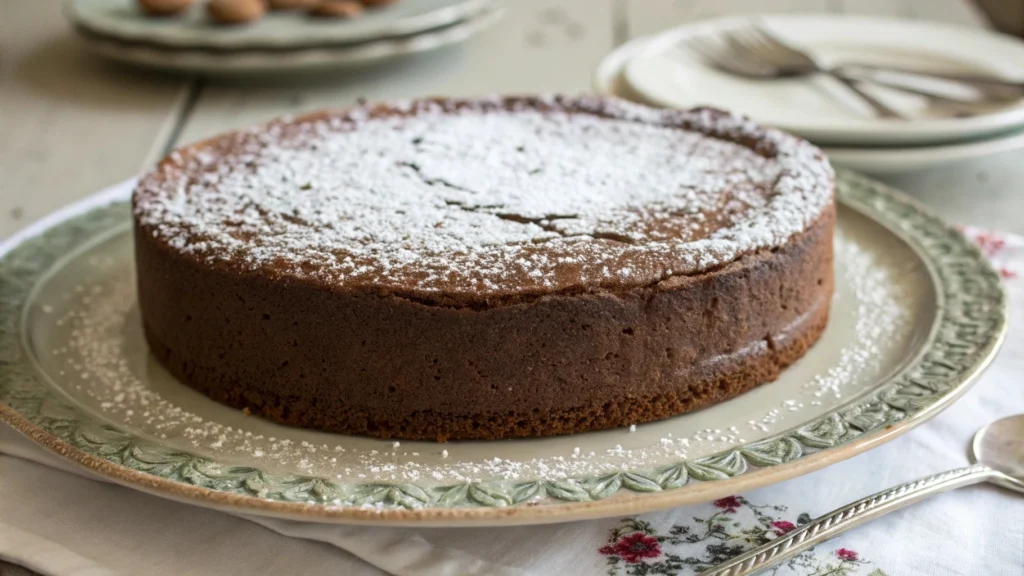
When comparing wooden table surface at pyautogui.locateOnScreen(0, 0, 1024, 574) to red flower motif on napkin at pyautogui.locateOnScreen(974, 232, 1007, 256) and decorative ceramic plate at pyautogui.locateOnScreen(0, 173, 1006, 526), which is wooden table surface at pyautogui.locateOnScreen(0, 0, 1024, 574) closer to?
red flower motif on napkin at pyautogui.locateOnScreen(974, 232, 1007, 256)

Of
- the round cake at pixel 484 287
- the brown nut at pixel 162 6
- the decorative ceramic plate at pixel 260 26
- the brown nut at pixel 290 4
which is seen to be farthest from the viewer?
the brown nut at pixel 290 4

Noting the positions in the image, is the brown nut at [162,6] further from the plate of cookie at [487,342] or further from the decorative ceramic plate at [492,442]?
the plate of cookie at [487,342]

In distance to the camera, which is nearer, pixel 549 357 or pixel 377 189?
pixel 549 357

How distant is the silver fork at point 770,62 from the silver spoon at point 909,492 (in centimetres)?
140

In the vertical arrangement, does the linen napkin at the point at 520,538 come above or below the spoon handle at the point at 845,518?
below

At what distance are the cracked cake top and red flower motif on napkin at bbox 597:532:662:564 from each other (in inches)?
14.9

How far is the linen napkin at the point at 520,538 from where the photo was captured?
4.69 feet

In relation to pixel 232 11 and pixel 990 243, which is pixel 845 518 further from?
pixel 232 11

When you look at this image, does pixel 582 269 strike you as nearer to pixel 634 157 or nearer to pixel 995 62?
pixel 634 157

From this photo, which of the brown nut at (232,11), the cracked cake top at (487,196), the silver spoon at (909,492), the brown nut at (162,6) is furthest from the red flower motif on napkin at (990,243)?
the brown nut at (162,6)

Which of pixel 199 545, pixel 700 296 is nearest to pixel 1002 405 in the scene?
pixel 700 296

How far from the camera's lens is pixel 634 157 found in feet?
6.99

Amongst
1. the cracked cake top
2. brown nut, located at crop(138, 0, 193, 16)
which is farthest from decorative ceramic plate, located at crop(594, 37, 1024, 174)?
brown nut, located at crop(138, 0, 193, 16)

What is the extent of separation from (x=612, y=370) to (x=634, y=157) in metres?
0.63
